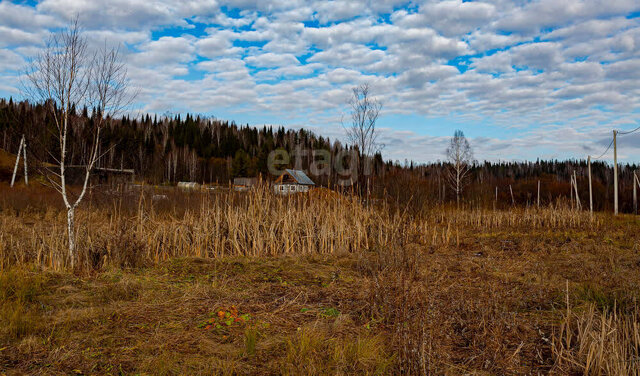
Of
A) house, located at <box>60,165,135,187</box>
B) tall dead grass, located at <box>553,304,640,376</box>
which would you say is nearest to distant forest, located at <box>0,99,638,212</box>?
house, located at <box>60,165,135,187</box>

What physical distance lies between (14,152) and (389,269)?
37.3 metres

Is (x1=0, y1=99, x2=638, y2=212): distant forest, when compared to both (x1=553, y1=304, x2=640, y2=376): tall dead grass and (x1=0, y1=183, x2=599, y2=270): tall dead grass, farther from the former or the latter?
(x1=553, y1=304, x2=640, y2=376): tall dead grass

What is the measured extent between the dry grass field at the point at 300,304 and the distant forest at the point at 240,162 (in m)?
1.42

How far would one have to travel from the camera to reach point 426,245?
8.67 meters

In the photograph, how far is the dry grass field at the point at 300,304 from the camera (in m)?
2.81

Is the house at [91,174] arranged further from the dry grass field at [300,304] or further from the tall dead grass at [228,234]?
the dry grass field at [300,304]

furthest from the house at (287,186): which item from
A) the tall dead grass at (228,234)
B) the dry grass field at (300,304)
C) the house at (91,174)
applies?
the house at (91,174)

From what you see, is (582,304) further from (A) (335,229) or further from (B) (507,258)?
(A) (335,229)

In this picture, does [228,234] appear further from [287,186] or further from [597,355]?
[597,355]

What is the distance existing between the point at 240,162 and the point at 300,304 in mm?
49939

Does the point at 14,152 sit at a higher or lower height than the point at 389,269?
higher

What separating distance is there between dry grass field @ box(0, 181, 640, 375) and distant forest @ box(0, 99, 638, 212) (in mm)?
1421

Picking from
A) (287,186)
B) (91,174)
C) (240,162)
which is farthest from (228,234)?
(240,162)

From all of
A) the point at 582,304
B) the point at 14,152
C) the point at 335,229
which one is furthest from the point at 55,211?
the point at 14,152
